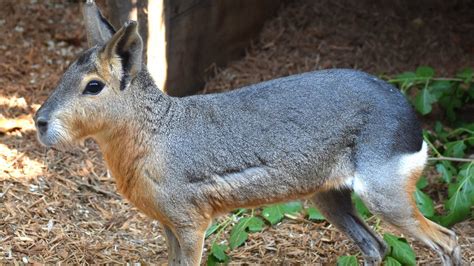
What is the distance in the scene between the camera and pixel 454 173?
6480 millimetres

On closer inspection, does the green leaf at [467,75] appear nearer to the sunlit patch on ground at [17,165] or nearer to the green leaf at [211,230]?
the green leaf at [211,230]

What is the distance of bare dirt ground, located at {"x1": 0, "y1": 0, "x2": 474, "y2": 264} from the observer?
5.77 meters

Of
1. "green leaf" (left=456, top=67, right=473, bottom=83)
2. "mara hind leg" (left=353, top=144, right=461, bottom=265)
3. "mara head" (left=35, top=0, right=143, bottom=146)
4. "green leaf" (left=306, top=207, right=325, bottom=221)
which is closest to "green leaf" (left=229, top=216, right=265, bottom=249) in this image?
"green leaf" (left=306, top=207, right=325, bottom=221)

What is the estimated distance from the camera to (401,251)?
5.39 metres

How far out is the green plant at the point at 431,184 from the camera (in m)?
5.52

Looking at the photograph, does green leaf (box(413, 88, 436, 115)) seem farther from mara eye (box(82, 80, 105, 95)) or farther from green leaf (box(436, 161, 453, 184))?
mara eye (box(82, 80, 105, 95))

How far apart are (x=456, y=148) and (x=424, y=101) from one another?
23.6 inches

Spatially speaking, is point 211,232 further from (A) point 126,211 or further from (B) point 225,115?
(B) point 225,115

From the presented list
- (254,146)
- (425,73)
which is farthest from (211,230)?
(425,73)

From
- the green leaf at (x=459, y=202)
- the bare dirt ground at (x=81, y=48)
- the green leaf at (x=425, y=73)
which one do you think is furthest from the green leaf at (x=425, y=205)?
the green leaf at (x=425, y=73)

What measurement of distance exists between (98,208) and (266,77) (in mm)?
2421

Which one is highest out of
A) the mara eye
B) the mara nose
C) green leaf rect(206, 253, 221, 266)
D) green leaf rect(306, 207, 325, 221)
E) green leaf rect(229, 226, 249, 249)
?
the mara eye

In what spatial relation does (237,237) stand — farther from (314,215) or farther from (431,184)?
(431,184)

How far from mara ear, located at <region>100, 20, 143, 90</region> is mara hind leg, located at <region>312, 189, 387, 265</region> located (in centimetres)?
158
